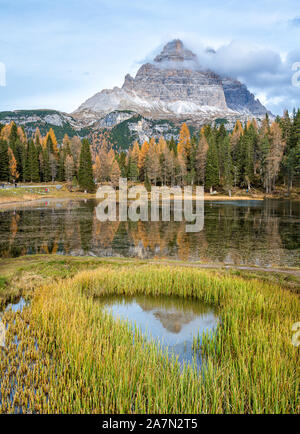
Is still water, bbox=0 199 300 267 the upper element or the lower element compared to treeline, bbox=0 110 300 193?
lower

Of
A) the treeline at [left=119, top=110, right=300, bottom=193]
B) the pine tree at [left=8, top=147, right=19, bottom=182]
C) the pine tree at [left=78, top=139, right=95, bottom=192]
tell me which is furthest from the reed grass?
the pine tree at [left=8, top=147, right=19, bottom=182]

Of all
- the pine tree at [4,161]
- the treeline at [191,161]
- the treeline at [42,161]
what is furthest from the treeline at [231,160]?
the pine tree at [4,161]

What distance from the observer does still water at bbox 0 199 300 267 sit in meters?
20.0

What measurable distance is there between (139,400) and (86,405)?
0.91 metres

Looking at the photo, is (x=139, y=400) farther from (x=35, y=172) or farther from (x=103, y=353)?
(x=35, y=172)

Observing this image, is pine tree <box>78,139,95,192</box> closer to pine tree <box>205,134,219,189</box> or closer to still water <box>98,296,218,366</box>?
pine tree <box>205,134,219,189</box>

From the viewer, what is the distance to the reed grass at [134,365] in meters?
5.06

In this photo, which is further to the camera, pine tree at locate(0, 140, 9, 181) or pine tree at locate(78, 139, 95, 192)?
pine tree at locate(78, 139, 95, 192)

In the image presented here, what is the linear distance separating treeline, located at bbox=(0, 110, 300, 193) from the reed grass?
72884mm

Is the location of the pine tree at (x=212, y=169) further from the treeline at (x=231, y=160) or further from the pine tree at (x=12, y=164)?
the pine tree at (x=12, y=164)

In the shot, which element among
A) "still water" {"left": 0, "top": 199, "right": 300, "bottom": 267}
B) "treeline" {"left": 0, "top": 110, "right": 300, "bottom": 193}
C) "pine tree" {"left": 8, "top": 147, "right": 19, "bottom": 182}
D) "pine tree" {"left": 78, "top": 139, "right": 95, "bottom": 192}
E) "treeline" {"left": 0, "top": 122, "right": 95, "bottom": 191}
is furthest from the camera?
"pine tree" {"left": 78, "top": 139, "right": 95, "bottom": 192}

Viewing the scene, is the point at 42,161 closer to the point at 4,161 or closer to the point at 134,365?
the point at 4,161

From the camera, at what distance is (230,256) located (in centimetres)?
1952

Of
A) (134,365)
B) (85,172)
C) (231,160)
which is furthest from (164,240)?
(231,160)
